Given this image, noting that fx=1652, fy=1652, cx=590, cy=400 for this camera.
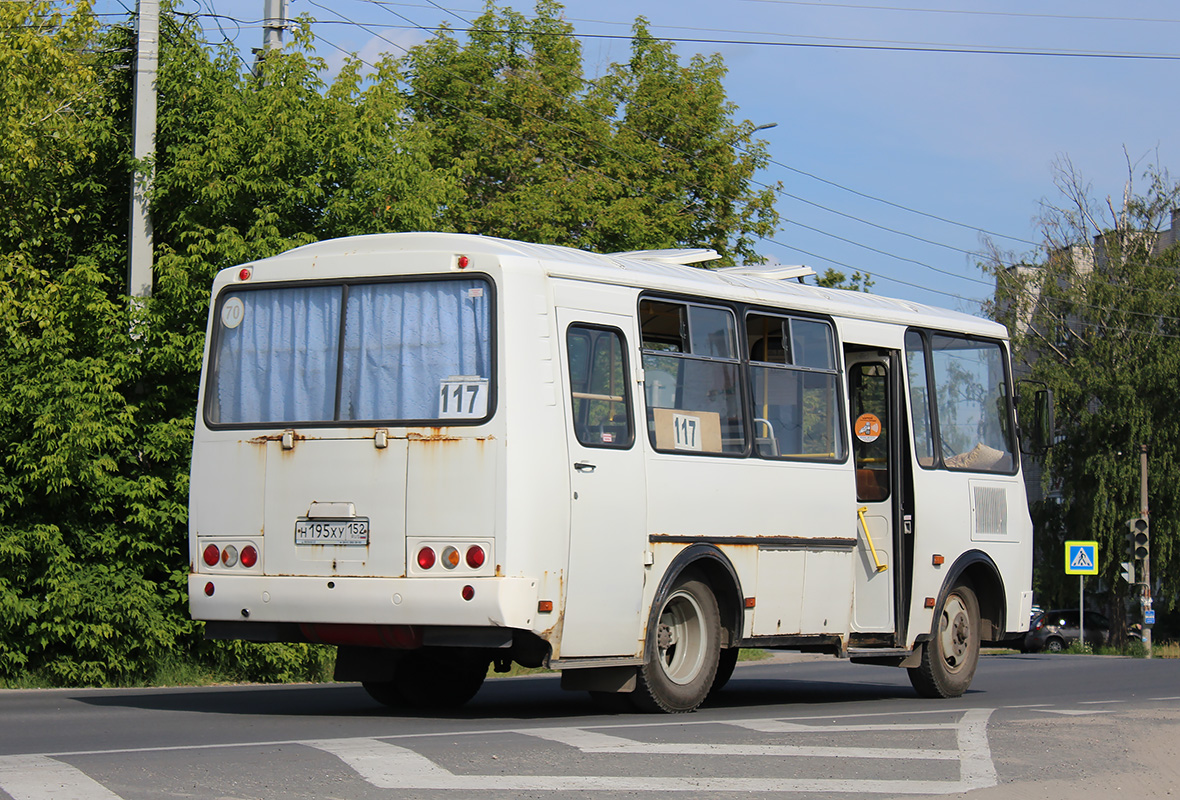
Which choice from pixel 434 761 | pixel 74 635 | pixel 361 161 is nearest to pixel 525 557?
pixel 434 761

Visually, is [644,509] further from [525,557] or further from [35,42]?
[35,42]

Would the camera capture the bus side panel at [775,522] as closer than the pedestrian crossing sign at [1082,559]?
Yes

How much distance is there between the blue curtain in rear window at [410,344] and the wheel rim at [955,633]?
606 centimetres

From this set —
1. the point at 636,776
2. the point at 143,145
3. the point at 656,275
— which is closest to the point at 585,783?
the point at 636,776

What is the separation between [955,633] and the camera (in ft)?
48.8

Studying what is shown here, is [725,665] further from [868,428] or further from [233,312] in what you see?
[233,312]

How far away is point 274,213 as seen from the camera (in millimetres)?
17297

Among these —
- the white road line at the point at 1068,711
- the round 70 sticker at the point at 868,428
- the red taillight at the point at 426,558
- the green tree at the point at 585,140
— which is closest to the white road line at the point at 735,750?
the red taillight at the point at 426,558

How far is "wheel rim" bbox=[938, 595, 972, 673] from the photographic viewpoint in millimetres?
14688

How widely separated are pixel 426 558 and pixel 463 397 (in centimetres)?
103

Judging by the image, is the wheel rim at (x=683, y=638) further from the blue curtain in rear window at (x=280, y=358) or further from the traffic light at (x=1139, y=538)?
the traffic light at (x=1139, y=538)

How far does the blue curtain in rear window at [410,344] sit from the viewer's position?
10.4m

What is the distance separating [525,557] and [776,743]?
1.87 m

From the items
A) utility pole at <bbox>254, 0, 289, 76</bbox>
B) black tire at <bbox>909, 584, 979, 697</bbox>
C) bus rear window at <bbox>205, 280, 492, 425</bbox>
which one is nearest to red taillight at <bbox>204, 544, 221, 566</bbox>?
bus rear window at <bbox>205, 280, 492, 425</bbox>
